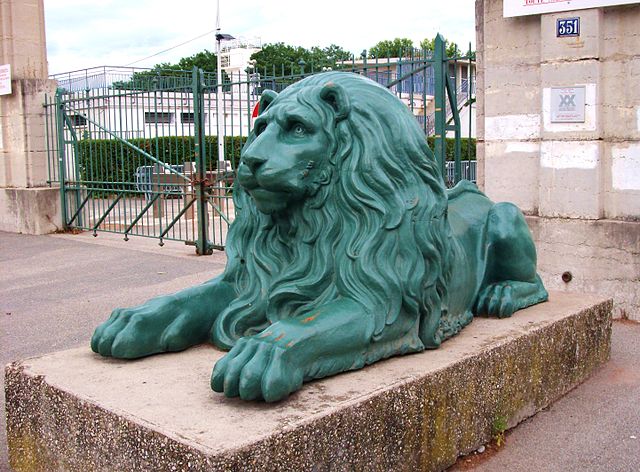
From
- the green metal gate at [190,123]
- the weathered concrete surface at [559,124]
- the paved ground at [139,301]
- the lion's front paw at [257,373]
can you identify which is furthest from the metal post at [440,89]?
the lion's front paw at [257,373]

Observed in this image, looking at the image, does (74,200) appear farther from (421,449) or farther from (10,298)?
(421,449)

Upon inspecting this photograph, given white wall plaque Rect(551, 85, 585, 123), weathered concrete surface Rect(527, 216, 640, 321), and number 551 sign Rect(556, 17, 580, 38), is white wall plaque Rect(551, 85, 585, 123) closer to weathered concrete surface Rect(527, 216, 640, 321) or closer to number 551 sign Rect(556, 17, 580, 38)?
number 551 sign Rect(556, 17, 580, 38)

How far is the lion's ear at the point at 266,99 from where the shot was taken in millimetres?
3422

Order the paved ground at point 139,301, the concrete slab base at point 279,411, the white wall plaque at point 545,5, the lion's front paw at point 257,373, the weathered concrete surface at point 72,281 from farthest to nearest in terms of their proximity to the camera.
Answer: the white wall plaque at point 545,5
the weathered concrete surface at point 72,281
the paved ground at point 139,301
the lion's front paw at point 257,373
the concrete slab base at point 279,411

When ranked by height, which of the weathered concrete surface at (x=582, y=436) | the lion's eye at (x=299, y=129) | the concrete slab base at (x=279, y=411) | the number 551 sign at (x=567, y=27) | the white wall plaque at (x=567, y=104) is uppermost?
the number 551 sign at (x=567, y=27)

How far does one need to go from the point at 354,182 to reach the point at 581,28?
4.26m

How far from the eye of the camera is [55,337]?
238 inches

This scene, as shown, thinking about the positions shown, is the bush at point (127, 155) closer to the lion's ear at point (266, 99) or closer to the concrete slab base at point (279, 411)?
the lion's ear at point (266, 99)

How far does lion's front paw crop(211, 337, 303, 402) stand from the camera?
2711 mm

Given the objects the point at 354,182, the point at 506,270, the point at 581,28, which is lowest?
the point at 506,270

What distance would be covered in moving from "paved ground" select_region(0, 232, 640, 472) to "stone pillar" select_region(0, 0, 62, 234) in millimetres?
575

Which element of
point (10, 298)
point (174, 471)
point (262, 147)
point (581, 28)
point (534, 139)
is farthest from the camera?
point (10, 298)

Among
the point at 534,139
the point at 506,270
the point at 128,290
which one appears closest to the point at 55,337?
the point at 128,290

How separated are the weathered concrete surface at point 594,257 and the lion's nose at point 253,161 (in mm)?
4442
